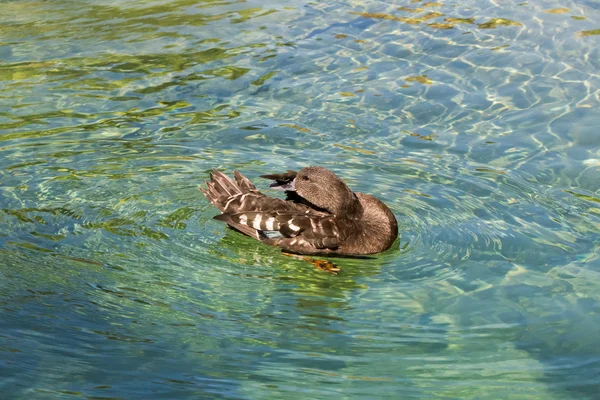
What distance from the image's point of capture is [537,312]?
6.39 meters

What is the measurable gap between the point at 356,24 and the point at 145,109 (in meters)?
4.65

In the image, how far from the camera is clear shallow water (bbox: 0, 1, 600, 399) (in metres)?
5.57

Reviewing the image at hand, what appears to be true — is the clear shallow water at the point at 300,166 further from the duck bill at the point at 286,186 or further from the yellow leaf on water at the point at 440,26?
the duck bill at the point at 286,186

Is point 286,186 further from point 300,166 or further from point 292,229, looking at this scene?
point 300,166

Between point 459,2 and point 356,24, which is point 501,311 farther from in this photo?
point 459,2

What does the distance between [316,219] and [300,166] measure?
4.88 ft

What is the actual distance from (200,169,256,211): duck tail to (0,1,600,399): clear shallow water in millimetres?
276

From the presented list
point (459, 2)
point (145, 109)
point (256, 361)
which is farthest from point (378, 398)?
point (459, 2)

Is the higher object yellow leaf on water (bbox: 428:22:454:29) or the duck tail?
the duck tail

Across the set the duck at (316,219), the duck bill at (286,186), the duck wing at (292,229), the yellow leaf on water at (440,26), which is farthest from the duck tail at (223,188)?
the yellow leaf on water at (440,26)

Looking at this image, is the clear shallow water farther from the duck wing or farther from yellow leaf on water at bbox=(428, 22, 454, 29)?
the duck wing

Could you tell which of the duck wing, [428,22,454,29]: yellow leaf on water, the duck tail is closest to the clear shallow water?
[428,22,454,29]: yellow leaf on water

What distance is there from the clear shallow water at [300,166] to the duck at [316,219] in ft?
0.50

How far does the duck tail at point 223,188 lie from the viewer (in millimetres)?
7809
